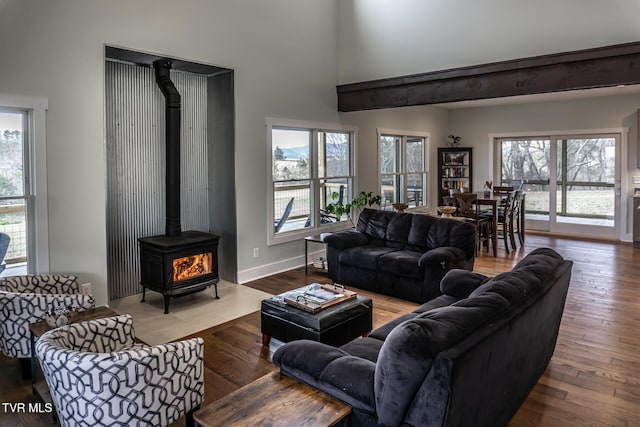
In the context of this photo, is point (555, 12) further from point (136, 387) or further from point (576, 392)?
point (136, 387)

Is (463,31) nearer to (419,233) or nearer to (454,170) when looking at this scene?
(419,233)

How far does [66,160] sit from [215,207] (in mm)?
2057

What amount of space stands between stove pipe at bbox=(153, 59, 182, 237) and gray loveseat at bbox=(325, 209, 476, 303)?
193 centimetres

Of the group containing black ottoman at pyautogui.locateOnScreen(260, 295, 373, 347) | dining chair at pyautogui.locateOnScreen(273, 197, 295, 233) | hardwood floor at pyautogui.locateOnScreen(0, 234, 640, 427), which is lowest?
hardwood floor at pyautogui.locateOnScreen(0, 234, 640, 427)

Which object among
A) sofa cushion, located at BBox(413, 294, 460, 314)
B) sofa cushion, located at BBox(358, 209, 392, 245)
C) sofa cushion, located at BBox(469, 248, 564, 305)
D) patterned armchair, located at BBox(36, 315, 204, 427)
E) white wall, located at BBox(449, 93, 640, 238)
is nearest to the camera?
patterned armchair, located at BBox(36, 315, 204, 427)

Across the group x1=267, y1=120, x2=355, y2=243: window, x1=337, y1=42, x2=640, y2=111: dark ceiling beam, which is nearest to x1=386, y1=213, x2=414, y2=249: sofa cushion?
x1=267, y1=120, x2=355, y2=243: window

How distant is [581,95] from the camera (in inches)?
334

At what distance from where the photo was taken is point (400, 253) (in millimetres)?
5270

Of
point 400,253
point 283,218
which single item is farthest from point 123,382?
point 283,218

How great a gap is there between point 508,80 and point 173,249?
4292 millimetres

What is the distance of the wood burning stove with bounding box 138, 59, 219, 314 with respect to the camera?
4.62m

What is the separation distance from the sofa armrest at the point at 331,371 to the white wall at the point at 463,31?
4.48 meters

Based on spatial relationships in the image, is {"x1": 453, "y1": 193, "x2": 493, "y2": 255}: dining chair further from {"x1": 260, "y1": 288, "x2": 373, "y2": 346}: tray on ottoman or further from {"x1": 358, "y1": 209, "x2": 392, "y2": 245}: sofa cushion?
{"x1": 260, "y1": 288, "x2": 373, "y2": 346}: tray on ottoman

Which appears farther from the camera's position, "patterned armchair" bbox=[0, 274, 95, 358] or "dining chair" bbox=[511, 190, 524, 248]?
"dining chair" bbox=[511, 190, 524, 248]
